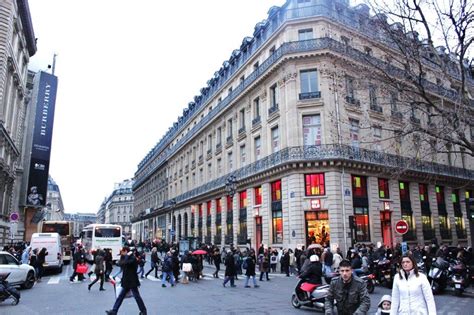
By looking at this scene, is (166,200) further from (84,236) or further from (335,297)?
(335,297)

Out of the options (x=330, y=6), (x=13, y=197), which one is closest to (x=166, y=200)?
(x=13, y=197)

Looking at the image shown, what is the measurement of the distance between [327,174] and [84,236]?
2180cm

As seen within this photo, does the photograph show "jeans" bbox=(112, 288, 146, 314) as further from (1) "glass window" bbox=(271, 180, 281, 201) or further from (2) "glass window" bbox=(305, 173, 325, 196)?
(1) "glass window" bbox=(271, 180, 281, 201)

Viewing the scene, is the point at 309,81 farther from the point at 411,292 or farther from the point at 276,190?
the point at 411,292

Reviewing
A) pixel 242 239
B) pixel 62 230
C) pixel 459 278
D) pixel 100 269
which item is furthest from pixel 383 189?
pixel 62 230

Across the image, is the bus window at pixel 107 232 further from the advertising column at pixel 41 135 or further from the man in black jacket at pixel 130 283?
the man in black jacket at pixel 130 283

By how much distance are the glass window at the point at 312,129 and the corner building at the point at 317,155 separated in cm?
7

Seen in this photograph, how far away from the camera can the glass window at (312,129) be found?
1045 inches

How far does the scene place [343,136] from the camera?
2652 centimetres

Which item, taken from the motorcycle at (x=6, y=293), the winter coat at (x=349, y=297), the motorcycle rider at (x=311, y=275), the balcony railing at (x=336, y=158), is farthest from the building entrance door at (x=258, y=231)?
the winter coat at (x=349, y=297)

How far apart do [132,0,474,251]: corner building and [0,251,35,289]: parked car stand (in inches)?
554

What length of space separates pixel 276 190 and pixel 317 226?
4.47m

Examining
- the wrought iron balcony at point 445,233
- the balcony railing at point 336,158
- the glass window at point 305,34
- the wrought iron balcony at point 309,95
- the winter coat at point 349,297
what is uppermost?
the glass window at point 305,34

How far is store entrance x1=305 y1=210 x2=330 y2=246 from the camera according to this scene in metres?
25.1
